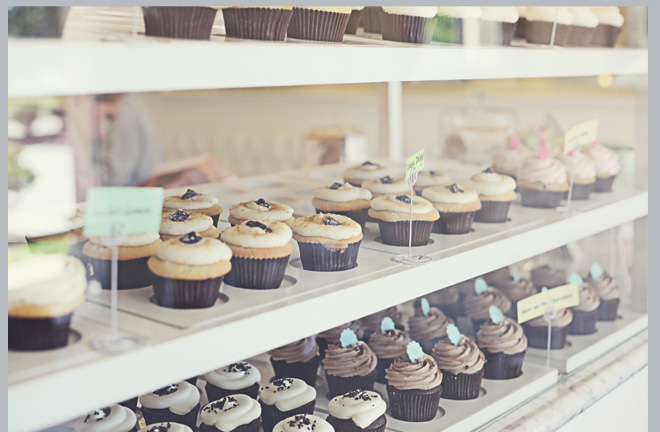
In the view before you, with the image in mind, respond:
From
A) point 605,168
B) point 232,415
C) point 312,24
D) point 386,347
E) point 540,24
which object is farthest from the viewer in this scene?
point 605,168

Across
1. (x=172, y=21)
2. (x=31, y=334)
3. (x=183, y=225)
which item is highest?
(x=172, y=21)

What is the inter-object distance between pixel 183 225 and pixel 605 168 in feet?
5.25

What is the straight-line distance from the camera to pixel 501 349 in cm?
215

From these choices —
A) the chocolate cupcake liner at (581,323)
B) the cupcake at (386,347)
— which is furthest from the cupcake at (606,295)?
the cupcake at (386,347)

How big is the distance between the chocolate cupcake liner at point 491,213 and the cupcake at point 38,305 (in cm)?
123

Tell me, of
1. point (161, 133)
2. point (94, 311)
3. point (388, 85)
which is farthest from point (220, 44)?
point (161, 133)

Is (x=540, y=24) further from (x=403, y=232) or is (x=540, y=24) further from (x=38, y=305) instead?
(x=38, y=305)

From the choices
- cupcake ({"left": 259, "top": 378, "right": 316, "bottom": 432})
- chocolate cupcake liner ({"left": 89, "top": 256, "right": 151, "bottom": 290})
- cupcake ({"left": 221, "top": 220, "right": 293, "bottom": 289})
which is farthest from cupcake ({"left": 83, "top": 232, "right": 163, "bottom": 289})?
cupcake ({"left": 259, "top": 378, "right": 316, "bottom": 432})

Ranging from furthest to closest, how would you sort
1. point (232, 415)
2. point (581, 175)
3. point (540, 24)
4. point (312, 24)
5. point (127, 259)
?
point (581, 175) → point (540, 24) → point (232, 415) → point (312, 24) → point (127, 259)

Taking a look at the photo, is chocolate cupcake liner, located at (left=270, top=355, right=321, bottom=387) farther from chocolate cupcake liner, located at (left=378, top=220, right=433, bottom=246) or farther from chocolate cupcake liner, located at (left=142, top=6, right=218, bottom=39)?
chocolate cupcake liner, located at (left=142, top=6, right=218, bottom=39)

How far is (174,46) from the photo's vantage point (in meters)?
1.15

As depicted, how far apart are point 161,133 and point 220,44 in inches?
227

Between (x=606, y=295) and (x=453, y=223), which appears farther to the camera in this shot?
(x=606, y=295)

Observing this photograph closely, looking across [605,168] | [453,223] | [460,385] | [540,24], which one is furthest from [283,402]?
[605,168]
